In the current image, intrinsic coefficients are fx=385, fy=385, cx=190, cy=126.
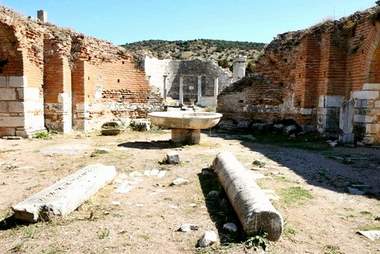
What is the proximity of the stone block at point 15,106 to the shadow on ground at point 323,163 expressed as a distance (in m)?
6.34

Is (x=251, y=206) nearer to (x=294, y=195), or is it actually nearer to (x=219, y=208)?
(x=219, y=208)

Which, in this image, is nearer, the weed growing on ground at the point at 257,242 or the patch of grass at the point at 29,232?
the weed growing on ground at the point at 257,242

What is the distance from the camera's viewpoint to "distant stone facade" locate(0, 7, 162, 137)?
11164mm

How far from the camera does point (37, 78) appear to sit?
39.5 ft

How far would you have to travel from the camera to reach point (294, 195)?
571cm

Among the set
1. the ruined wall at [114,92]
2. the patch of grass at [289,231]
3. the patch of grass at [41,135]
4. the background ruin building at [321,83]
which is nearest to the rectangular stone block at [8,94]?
the patch of grass at [41,135]

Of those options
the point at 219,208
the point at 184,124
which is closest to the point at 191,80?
the point at 184,124

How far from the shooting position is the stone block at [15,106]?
1115cm

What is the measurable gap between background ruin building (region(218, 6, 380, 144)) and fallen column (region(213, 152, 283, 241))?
6784 millimetres

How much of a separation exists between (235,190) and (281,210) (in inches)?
26.5

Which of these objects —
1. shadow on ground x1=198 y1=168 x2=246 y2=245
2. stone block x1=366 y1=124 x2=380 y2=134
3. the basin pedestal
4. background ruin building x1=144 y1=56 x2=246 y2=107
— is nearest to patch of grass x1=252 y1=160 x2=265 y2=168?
shadow on ground x1=198 y1=168 x2=246 y2=245

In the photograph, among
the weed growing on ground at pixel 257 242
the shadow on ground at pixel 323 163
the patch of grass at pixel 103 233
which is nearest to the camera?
the weed growing on ground at pixel 257 242

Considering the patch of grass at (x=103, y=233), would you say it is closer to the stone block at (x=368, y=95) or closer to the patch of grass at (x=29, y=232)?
the patch of grass at (x=29, y=232)

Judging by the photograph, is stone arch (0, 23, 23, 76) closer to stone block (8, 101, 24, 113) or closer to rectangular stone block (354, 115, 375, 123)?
stone block (8, 101, 24, 113)
